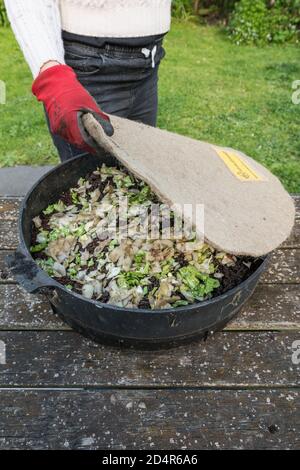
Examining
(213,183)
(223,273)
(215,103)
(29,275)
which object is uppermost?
(213,183)

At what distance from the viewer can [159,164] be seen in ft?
4.45

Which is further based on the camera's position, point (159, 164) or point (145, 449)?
point (159, 164)

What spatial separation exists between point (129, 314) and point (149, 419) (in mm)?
308

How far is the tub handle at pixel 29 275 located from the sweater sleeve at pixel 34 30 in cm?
71

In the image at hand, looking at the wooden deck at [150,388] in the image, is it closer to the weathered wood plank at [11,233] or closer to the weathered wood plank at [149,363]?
the weathered wood plank at [149,363]

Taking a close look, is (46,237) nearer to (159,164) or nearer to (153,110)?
(159,164)

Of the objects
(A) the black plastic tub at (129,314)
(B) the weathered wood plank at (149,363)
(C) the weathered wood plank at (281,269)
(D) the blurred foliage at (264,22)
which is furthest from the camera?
(D) the blurred foliage at (264,22)

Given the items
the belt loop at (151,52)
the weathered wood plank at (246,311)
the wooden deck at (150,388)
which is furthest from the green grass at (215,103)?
the wooden deck at (150,388)

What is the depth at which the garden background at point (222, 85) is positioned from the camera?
4.19 meters

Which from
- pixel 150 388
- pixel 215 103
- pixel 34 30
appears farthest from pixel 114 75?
pixel 215 103

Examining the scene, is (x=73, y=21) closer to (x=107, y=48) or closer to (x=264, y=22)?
(x=107, y=48)

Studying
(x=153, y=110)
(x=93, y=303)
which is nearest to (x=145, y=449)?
(x=93, y=303)

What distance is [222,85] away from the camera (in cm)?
545

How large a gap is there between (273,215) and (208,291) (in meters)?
0.31
